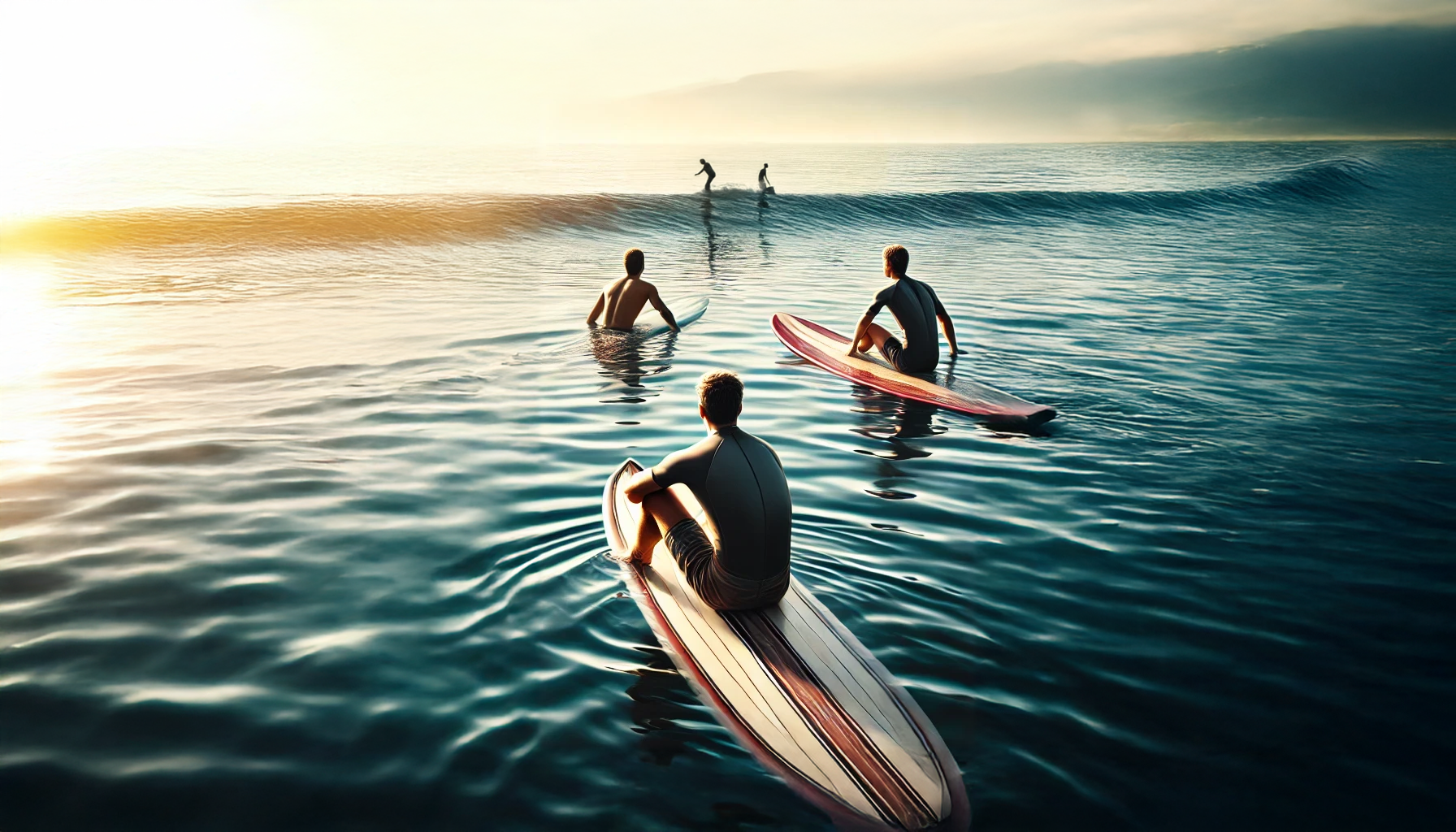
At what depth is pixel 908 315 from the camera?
988cm

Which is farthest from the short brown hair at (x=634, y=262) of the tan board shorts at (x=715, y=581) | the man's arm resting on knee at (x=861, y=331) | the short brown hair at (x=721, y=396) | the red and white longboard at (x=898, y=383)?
the short brown hair at (x=721, y=396)

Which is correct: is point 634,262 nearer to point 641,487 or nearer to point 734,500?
point 641,487

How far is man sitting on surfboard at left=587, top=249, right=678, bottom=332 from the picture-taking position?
42.4 ft

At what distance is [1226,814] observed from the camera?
11.8 feet

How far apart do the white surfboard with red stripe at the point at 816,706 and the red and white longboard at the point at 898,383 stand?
4.78 metres

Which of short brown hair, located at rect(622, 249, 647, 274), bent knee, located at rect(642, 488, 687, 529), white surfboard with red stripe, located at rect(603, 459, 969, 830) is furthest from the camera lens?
short brown hair, located at rect(622, 249, 647, 274)

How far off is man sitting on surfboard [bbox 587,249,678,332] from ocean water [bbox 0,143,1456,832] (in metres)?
0.52

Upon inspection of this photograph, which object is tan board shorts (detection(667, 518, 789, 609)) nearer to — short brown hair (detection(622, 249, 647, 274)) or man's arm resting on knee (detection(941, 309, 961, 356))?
man's arm resting on knee (detection(941, 309, 961, 356))

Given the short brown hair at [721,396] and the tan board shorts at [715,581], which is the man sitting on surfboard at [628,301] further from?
the short brown hair at [721,396]

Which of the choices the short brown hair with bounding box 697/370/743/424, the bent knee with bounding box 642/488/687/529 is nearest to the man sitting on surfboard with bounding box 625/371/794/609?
the short brown hair with bounding box 697/370/743/424

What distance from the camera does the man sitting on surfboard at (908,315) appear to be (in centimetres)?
981

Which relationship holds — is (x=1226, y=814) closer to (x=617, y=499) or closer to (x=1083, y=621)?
(x=1083, y=621)

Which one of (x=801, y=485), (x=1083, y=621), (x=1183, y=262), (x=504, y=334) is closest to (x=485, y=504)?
(x=801, y=485)

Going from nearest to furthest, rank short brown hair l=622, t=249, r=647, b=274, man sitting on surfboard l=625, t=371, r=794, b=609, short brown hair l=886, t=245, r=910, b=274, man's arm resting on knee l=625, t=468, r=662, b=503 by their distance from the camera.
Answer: man sitting on surfboard l=625, t=371, r=794, b=609 → man's arm resting on knee l=625, t=468, r=662, b=503 → short brown hair l=886, t=245, r=910, b=274 → short brown hair l=622, t=249, r=647, b=274
